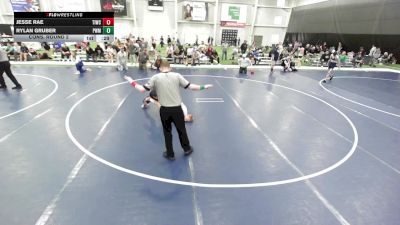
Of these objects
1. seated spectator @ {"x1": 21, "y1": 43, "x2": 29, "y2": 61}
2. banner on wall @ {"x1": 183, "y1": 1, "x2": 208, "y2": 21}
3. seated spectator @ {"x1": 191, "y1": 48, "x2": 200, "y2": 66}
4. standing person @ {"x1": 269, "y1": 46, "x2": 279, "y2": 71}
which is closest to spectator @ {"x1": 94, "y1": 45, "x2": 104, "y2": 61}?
seated spectator @ {"x1": 21, "y1": 43, "x2": 29, "y2": 61}

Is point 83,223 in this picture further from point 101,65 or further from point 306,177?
point 101,65

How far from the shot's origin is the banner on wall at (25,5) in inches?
1131

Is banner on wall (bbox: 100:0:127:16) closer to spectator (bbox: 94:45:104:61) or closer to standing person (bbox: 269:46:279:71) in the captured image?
spectator (bbox: 94:45:104:61)

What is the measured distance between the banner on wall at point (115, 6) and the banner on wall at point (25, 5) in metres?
7.38

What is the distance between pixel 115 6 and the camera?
105 feet

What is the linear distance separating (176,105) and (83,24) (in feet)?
33.4

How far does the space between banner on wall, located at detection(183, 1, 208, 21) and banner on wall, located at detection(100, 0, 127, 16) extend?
8120 mm

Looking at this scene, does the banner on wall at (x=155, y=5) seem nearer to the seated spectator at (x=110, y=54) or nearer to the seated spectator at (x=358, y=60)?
the seated spectator at (x=110, y=54)

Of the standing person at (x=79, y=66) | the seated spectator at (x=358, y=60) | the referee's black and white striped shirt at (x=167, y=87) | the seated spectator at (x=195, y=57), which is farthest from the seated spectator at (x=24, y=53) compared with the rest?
the seated spectator at (x=358, y=60)

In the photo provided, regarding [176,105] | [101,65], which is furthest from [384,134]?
[101,65]

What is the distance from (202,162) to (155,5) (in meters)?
32.2

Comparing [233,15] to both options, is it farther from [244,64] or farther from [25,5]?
[25,5]

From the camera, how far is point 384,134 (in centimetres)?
742
